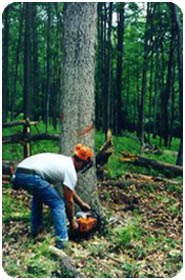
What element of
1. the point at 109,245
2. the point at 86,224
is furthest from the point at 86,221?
the point at 109,245

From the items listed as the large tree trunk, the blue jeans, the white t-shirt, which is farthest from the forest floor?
the large tree trunk

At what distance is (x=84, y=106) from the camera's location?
4.94 metres

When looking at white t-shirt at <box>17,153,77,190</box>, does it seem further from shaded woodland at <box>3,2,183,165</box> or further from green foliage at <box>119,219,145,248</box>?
shaded woodland at <box>3,2,183,165</box>

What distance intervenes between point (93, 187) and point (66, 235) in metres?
0.99

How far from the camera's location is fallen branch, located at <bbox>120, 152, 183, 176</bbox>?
891cm

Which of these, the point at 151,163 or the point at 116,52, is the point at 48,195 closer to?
the point at 151,163

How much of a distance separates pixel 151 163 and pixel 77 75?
479 centimetres

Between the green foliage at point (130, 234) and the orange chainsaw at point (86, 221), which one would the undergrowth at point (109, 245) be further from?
the orange chainsaw at point (86, 221)

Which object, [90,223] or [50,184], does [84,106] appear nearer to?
[50,184]

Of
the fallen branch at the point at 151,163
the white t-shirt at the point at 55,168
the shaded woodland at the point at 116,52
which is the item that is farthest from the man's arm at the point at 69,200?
the shaded woodland at the point at 116,52

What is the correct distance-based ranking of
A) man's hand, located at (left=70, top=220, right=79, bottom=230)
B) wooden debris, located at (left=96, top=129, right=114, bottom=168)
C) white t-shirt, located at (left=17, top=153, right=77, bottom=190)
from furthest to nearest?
wooden debris, located at (left=96, top=129, right=114, bottom=168) < man's hand, located at (left=70, top=220, right=79, bottom=230) < white t-shirt, located at (left=17, top=153, right=77, bottom=190)

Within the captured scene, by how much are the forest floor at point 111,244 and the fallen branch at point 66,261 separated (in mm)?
52

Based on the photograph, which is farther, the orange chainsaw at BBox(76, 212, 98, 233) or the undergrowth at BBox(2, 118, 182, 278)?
the orange chainsaw at BBox(76, 212, 98, 233)

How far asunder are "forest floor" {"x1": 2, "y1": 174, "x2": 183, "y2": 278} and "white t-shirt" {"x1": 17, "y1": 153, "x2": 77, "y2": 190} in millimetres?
890
